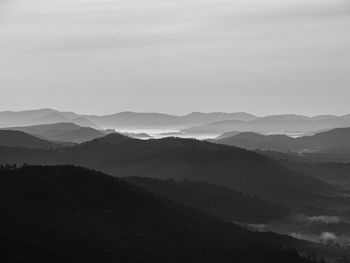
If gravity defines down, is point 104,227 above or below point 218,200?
above

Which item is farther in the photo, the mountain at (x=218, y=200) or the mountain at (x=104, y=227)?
Result: the mountain at (x=218, y=200)

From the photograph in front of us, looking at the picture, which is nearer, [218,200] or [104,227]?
[104,227]

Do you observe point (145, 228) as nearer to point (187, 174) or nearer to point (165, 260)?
point (165, 260)

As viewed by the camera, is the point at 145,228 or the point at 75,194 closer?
the point at 145,228

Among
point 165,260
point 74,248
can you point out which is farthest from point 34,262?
point 165,260

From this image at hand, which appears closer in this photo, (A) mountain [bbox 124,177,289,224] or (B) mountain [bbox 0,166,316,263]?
(B) mountain [bbox 0,166,316,263]
